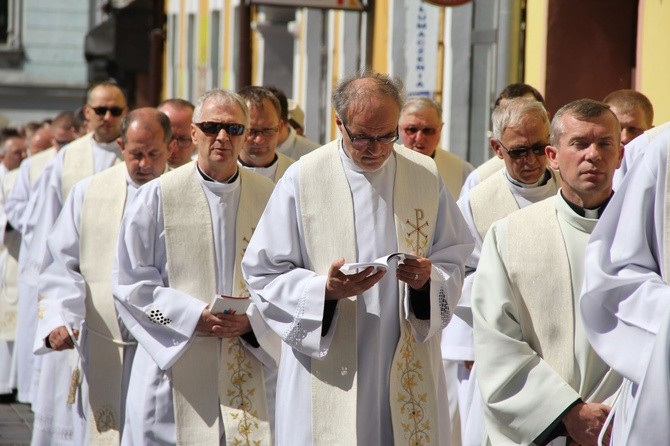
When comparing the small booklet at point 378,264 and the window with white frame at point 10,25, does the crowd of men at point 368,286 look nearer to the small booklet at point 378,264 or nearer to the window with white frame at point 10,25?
the small booklet at point 378,264

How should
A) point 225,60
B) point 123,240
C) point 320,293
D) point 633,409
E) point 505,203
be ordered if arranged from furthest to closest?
1. point 225,60
2. point 505,203
3. point 123,240
4. point 320,293
5. point 633,409

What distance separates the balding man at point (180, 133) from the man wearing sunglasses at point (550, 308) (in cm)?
334

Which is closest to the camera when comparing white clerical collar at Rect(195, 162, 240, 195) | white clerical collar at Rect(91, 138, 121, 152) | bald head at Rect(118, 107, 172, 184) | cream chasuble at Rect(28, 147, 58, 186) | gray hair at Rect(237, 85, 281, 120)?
white clerical collar at Rect(195, 162, 240, 195)

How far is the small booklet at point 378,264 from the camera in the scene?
556 cm

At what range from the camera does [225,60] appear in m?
23.8

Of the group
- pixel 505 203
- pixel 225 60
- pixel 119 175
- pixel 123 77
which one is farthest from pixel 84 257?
pixel 123 77

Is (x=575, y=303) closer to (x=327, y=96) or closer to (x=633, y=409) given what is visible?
(x=633, y=409)

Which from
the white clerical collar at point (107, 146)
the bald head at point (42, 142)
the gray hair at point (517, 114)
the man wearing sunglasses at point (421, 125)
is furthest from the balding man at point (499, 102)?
the bald head at point (42, 142)

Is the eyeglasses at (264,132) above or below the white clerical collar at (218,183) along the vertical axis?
above

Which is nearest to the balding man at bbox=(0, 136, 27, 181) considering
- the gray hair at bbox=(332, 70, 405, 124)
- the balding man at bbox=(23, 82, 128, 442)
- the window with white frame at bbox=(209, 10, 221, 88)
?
the balding man at bbox=(23, 82, 128, 442)

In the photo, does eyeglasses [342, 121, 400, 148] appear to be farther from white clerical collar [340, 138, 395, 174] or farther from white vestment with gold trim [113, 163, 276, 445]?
white vestment with gold trim [113, 163, 276, 445]

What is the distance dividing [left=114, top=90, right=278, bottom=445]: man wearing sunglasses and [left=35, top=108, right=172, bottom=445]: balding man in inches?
30.9

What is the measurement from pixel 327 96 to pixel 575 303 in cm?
1266

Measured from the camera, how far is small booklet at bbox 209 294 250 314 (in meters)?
6.70
